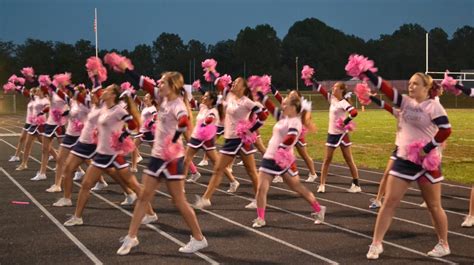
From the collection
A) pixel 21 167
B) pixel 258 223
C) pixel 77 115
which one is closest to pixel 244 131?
pixel 258 223

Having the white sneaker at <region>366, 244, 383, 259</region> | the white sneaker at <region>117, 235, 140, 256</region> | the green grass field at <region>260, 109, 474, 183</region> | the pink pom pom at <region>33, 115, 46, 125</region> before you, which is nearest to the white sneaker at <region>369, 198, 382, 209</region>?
the white sneaker at <region>366, 244, 383, 259</region>

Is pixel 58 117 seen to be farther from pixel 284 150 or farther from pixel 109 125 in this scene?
pixel 284 150

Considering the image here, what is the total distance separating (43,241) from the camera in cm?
687

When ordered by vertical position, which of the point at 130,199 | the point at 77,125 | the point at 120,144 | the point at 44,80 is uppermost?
the point at 44,80

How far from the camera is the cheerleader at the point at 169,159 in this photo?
614cm

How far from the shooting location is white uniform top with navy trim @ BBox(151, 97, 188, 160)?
20.5 ft

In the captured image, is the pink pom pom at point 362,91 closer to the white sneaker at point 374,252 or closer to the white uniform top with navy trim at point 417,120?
the white uniform top with navy trim at point 417,120

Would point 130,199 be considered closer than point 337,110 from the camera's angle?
Yes

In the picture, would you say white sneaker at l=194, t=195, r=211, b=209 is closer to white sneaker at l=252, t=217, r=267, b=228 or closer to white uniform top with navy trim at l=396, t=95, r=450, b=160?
white sneaker at l=252, t=217, r=267, b=228

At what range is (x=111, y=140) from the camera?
7.32m

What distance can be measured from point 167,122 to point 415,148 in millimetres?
2505

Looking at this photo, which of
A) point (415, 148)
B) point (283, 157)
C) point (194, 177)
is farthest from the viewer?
point (194, 177)

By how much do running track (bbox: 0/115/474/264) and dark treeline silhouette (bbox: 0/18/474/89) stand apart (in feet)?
238

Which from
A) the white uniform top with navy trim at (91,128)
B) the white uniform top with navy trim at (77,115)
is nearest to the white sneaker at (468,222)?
the white uniform top with navy trim at (91,128)
